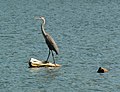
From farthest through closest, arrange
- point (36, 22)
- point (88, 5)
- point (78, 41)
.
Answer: point (88, 5)
point (36, 22)
point (78, 41)

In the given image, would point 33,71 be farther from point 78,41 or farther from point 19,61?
point 78,41

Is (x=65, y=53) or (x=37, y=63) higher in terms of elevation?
(x=65, y=53)

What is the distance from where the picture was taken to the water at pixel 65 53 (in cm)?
2139

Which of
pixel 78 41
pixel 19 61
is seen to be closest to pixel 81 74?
pixel 19 61

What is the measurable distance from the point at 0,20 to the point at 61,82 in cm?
2439

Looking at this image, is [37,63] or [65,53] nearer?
[37,63]

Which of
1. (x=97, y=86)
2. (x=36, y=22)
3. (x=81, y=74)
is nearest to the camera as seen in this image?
(x=97, y=86)

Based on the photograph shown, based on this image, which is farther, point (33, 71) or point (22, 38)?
point (22, 38)

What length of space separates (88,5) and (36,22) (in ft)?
67.6

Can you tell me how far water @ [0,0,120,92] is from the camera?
70.2 feet

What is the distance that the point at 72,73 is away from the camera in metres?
23.3

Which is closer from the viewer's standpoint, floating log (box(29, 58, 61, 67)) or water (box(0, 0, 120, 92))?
water (box(0, 0, 120, 92))

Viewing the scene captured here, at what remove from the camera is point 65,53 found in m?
28.0

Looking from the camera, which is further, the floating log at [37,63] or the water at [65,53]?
the floating log at [37,63]
